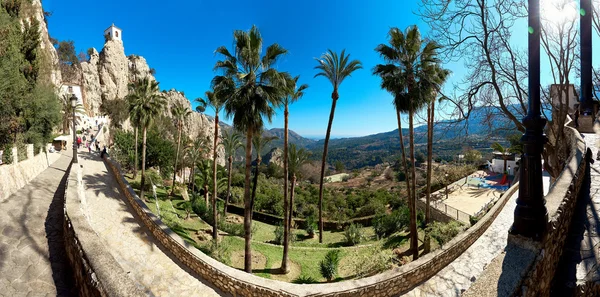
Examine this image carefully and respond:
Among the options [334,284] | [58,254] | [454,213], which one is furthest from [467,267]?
[58,254]

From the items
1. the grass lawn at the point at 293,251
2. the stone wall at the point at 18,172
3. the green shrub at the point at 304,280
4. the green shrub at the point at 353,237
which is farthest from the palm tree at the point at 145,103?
the green shrub at the point at 353,237

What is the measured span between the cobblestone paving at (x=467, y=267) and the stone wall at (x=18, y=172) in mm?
15262

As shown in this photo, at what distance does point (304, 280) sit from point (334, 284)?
5.72 meters

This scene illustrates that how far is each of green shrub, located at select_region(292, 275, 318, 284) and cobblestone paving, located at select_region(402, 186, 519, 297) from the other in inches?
215

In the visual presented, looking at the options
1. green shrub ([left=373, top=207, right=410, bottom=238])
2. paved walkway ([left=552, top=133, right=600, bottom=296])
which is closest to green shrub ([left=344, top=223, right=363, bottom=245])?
green shrub ([left=373, top=207, right=410, bottom=238])

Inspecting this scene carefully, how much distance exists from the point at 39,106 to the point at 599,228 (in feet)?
78.3

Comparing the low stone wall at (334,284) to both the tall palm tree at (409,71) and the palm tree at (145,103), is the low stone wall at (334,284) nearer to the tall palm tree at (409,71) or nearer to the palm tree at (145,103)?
the tall palm tree at (409,71)

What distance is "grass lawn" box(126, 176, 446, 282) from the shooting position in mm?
11573

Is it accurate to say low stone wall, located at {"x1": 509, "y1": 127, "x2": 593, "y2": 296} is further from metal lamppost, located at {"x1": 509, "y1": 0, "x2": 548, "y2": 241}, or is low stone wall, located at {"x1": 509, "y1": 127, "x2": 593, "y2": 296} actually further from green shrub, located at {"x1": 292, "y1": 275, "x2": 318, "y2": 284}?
green shrub, located at {"x1": 292, "y1": 275, "x2": 318, "y2": 284}

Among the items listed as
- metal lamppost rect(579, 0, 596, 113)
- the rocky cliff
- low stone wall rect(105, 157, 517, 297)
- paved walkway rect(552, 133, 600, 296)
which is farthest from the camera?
the rocky cliff

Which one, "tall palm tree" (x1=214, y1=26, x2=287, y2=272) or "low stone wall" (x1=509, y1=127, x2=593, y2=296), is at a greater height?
"tall palm tree" (x1=214, y1=26, x2=287, y2=272)

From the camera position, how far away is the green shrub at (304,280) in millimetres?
11768

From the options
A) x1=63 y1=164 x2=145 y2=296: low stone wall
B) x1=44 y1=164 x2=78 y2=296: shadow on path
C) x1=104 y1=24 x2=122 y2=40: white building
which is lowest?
x1=44 y1=164 x2=78 y2=296: shadow on path

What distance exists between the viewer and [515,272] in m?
3.15
